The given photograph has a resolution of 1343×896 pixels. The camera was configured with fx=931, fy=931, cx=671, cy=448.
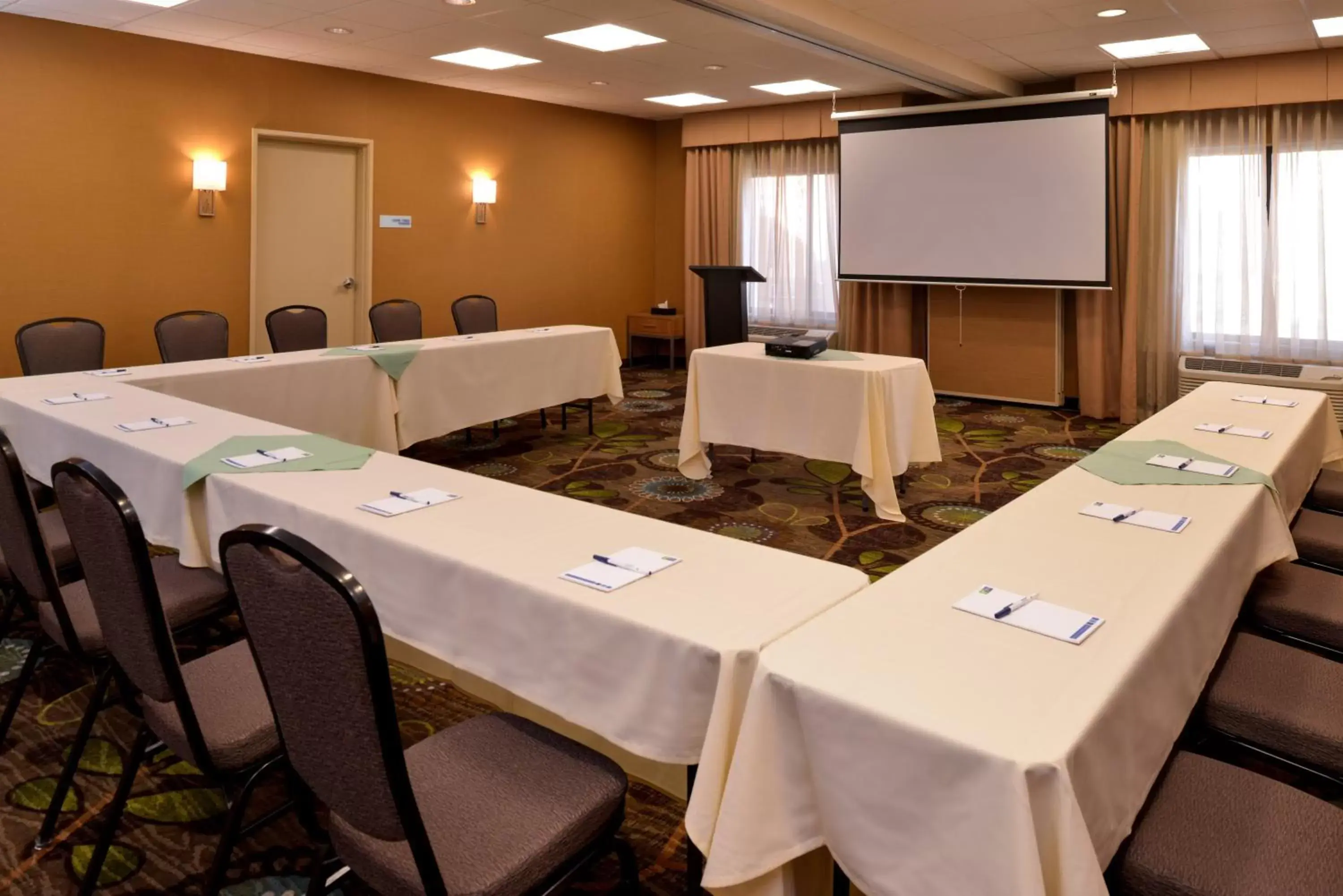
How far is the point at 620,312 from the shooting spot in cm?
1036

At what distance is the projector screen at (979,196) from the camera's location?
23.9 ft

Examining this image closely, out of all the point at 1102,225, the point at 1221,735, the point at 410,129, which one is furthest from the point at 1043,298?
the point at 1221,735

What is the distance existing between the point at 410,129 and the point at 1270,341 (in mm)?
7019

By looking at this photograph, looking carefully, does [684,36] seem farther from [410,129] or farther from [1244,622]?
[1244,622]

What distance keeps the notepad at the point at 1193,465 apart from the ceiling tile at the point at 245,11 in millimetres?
5185

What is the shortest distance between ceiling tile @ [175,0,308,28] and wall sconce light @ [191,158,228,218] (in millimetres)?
1100

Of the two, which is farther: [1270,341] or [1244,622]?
[1270,341]

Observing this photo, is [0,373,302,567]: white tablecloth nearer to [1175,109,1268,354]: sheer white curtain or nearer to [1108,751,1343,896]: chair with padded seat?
[1108,751,1343,896]: chair with padded seat

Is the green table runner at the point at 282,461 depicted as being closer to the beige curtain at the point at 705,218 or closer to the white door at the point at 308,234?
the white door at the point at 308,234

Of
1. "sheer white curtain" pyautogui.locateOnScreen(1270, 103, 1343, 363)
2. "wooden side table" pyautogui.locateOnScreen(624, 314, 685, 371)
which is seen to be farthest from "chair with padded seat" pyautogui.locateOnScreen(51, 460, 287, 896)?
"wooden side table" pyautogui.locateOnScreen(624, 314, 685, 371)

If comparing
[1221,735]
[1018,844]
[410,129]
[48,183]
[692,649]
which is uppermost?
[410,129]

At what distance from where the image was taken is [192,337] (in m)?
5.46

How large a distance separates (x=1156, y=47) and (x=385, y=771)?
7.02 m

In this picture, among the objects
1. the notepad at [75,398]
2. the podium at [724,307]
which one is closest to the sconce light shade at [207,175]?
the notepad at [75,398]
